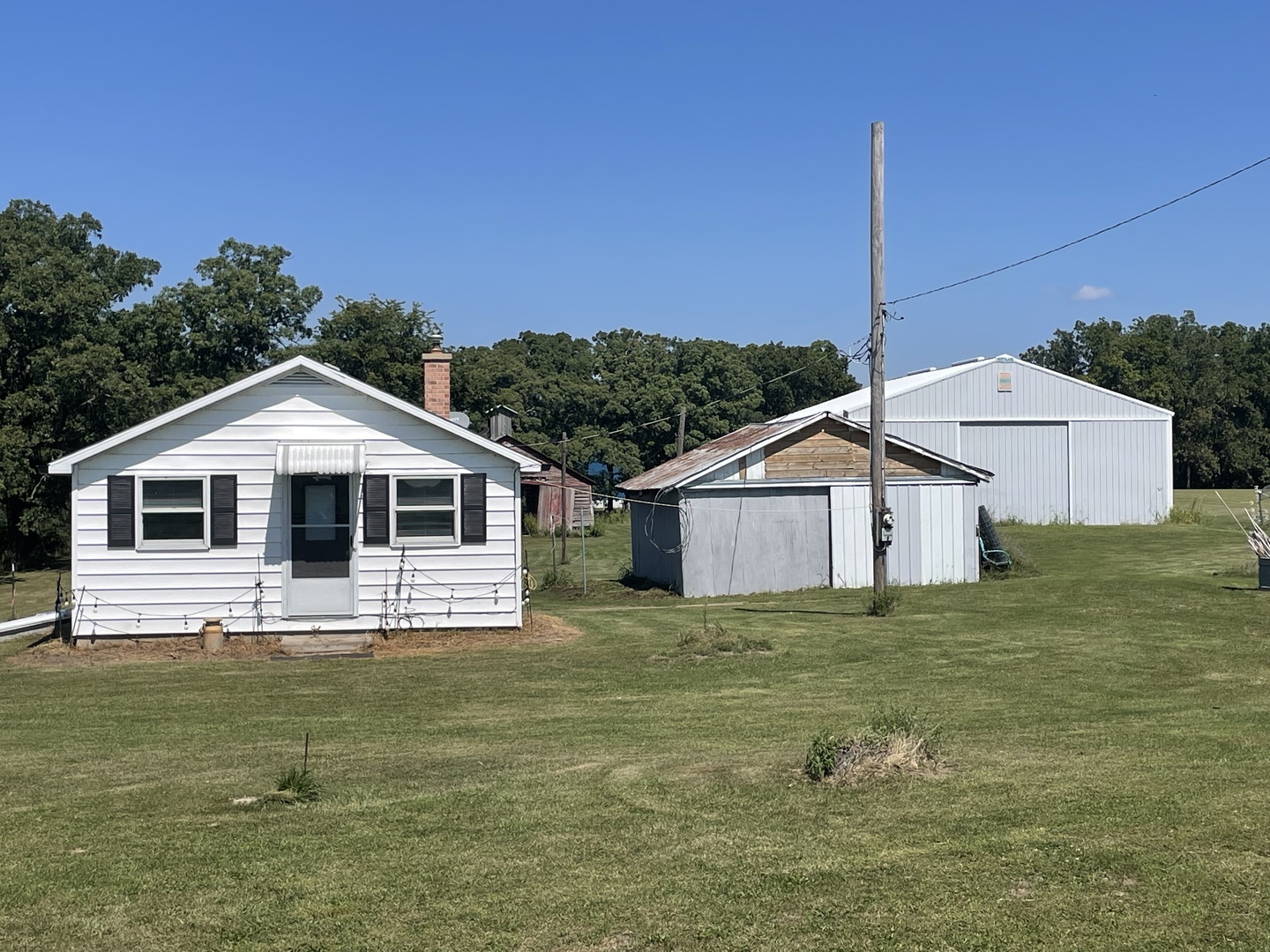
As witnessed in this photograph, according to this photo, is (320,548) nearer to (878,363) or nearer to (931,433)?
(878,363)

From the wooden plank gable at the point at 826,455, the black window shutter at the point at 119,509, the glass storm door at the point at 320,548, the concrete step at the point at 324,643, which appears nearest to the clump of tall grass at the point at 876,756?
the concrete step at the point at 324,643

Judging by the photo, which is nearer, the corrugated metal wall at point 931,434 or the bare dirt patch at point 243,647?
the bare dirt patch at point 243,647

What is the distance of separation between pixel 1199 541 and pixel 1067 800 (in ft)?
97.3

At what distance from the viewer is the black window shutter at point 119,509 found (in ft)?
59.9

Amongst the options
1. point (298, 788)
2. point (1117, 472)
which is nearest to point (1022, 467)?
point (1117, 472)

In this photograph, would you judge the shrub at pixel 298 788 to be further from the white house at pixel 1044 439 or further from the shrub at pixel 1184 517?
the shrub at pixel 1184 517

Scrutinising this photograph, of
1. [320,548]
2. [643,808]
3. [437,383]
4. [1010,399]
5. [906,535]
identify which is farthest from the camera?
[1010,399]

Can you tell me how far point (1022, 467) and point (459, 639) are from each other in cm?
2692

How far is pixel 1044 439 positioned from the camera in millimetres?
41000

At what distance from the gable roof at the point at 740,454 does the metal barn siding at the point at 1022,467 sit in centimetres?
1368

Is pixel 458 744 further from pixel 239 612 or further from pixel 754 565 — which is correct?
pixel 754 565

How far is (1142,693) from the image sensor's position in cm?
1241

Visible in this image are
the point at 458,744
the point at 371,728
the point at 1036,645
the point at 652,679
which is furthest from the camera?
the point at 1036,645

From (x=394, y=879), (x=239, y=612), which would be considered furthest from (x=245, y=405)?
(x=394, y=879)
